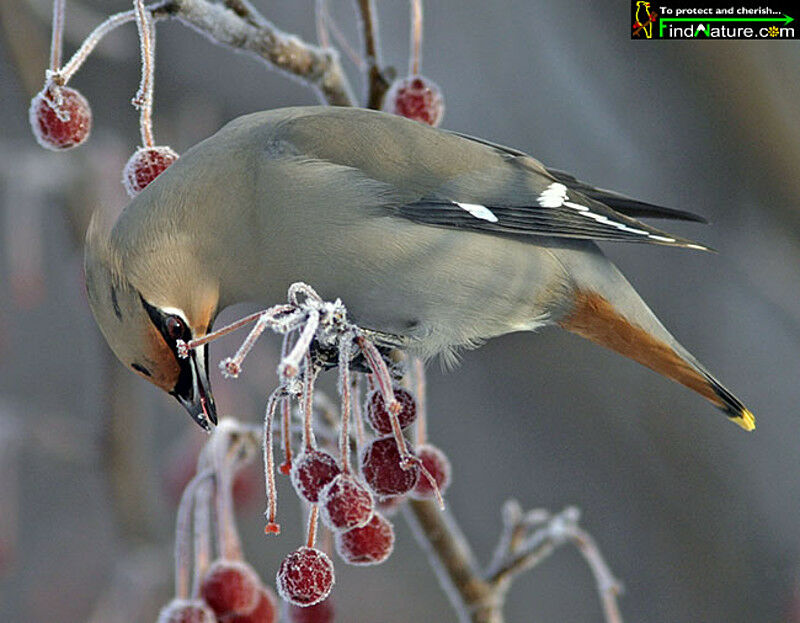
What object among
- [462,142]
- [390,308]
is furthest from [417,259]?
[462,142]

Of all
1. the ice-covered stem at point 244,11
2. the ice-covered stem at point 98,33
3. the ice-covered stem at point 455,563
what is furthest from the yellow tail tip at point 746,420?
the ice-covered stem at point 98,33

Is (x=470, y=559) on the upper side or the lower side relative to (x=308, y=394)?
lower

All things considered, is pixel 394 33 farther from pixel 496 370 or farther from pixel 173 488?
pixel 173 488

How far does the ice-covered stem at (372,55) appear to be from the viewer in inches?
98.2

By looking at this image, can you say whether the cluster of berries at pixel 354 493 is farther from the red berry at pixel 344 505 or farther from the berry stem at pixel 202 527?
the berry stem at pixel 202 527

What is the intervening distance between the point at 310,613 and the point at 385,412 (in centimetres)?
49

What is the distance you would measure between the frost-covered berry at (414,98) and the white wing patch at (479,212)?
0.24 m

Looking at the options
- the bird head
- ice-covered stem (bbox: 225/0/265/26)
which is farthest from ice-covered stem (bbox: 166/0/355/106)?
the bird head

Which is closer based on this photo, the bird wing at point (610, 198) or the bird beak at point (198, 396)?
the bird beak at point (198, 396)

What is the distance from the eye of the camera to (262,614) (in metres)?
2.37

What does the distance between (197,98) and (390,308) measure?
86.2 inches

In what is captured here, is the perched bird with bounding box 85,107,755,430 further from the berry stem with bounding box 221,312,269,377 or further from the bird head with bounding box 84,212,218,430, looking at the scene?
the berry stem with bounding box 221,312,269,377


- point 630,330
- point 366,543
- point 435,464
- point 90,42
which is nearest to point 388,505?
point 435,464

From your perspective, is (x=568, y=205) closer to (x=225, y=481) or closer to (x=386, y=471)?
(x=386, y=471)
